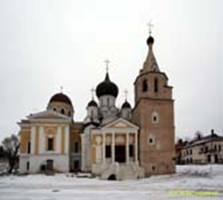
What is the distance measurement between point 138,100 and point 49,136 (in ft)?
38.3

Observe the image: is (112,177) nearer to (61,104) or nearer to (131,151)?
(131,151)

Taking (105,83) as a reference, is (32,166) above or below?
below

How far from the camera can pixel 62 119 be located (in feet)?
143

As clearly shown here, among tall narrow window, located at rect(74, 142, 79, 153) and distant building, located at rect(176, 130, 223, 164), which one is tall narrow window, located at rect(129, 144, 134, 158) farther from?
distant building, located at rect(176, 130, 223, 164)

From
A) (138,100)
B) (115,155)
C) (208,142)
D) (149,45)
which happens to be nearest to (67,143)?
(115,155)

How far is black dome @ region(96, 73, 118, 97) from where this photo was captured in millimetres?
50000

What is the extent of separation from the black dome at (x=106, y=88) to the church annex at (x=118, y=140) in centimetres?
577

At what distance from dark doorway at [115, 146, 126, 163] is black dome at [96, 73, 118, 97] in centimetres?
1175

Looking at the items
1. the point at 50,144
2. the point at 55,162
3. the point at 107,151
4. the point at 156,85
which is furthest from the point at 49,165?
the point at 156,85

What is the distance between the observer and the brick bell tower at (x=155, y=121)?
1561 inches

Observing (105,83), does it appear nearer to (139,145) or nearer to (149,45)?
(149,45)

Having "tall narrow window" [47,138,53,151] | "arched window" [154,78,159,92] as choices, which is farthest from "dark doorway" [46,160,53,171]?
"arched window" [154,78,159,92]

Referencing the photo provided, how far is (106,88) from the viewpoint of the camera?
4994 centimetres

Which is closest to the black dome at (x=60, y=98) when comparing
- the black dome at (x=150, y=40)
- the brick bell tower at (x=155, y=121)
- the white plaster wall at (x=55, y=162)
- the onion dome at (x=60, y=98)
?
the onion dome at (x=60, y=98)
